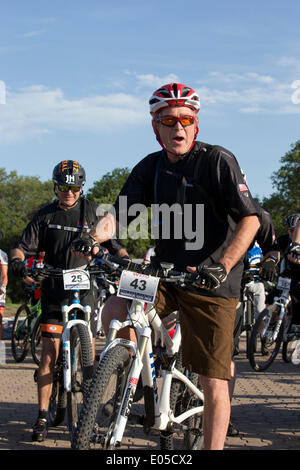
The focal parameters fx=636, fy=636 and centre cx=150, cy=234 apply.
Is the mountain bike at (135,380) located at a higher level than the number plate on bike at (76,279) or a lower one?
lower

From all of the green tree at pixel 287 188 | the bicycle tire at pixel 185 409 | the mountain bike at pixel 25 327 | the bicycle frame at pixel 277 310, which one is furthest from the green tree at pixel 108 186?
the bicycle tire at pixel 185 409

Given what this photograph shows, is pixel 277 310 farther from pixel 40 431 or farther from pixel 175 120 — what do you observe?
pixel 175 120

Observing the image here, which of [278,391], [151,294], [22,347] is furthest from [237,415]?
[22,347]

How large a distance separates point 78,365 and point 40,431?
2.23 ft

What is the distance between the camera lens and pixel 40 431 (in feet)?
16.8

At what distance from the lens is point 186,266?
3.81 metres

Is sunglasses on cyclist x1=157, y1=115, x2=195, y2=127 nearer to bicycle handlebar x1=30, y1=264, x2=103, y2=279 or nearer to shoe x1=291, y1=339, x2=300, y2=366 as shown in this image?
bicycle handlebar x1=30, y1=264, x2=103, y2=279

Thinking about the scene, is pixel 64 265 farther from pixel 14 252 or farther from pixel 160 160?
pixel 160 160

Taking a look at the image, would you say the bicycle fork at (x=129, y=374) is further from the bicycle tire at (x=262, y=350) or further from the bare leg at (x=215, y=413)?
the bicycle tire at (x=262, y=350)

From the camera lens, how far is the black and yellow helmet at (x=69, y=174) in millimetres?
5707

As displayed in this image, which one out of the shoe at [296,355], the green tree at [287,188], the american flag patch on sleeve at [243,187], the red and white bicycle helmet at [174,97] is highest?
the green tree at [287,188]

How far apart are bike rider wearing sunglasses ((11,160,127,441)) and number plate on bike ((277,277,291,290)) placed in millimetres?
4299

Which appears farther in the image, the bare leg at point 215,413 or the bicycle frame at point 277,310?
the bicycle frame at point 277,310

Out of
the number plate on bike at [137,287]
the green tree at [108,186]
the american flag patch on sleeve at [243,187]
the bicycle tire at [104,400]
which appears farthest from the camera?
the green tree at [108,186]
